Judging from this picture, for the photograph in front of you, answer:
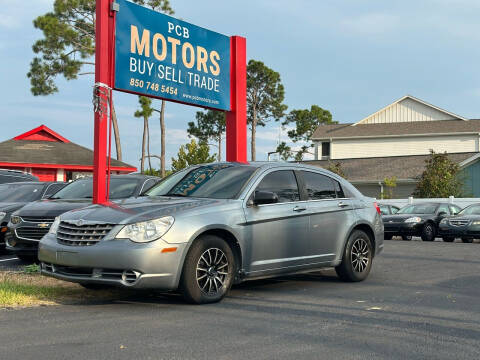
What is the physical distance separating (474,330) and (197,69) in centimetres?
818

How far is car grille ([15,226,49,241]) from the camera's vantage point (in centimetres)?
1066

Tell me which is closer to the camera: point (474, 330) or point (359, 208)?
point (474, 330)

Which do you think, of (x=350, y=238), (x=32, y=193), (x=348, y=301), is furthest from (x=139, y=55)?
(x=348, y=301)

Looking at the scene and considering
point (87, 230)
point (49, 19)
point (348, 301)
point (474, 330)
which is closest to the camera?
point (474, 330)

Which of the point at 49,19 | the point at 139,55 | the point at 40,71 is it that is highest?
the point at 49,19

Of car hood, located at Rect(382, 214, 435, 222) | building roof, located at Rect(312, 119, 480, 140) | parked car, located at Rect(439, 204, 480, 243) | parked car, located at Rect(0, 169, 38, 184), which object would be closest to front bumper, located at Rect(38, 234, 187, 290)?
parked car, located at Rect(0, 169, 38, 184)

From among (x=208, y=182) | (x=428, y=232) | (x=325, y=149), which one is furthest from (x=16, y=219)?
(x=325, y=149)

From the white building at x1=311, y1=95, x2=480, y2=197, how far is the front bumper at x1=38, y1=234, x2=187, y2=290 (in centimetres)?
3424

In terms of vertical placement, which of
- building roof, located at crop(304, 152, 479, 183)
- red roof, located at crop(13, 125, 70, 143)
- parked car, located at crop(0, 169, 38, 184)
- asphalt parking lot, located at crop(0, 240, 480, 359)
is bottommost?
→ asphalt parking lot, located at crop(0, 240, 480, 359)

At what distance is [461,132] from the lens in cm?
4597

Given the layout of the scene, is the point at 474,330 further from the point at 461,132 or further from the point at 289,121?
the point at 289,121

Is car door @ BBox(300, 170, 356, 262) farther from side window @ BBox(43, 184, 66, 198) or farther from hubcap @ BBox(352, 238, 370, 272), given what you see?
side window @ BBox(43, 184, 66, 198)

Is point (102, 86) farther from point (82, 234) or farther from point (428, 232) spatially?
point (428, 232)

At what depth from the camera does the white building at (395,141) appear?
40.9m
